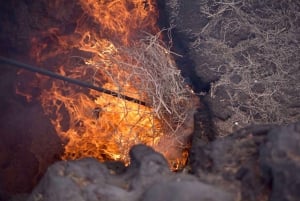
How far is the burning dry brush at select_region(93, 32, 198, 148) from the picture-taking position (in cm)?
339

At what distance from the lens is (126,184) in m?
2.16

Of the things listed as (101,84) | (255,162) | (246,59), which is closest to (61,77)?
(101,84)

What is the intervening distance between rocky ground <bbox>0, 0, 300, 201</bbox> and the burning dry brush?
15 centimetres

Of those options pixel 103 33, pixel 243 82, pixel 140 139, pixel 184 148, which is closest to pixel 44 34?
pixel 103 33

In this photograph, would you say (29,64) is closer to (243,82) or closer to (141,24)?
(141,24)

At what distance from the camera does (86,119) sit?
362 cm

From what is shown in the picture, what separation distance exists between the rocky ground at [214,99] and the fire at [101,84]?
185 millimetres

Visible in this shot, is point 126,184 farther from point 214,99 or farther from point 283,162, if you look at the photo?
point 214,99

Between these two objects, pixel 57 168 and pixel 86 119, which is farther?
pixel 86 119

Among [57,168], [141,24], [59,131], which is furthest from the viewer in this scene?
[141,24]

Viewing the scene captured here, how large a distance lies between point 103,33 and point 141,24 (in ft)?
1.43

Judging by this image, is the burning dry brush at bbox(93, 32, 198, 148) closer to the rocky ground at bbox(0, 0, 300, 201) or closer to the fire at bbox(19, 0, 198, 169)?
the fire at bbox(19, 0, 198, 169)

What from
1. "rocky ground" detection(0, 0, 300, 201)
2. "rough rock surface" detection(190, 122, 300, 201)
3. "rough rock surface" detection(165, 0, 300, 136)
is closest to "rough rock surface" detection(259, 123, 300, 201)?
"rough rock surface" detection(190, 122, 300, 201)

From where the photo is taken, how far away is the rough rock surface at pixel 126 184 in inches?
78.0
